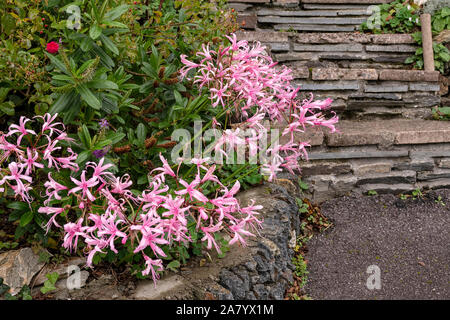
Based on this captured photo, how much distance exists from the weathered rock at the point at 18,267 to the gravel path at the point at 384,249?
149cm

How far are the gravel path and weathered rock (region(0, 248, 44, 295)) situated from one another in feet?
4.90

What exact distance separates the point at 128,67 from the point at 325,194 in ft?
6.10

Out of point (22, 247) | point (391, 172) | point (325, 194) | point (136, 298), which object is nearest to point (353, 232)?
point (325, 194)

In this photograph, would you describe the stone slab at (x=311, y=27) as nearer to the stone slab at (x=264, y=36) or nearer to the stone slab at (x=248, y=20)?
the stone slab at (x=248, y=20)

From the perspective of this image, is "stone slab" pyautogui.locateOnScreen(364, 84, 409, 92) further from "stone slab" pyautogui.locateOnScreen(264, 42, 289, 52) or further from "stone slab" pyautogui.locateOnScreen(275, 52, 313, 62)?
"stone slab" pyautogui.locateOnScreen(264, 42, 289, 52)

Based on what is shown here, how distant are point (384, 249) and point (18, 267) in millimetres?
2176

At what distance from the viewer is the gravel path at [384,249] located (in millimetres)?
2371

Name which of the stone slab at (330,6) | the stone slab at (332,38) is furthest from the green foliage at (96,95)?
the stone slab at (330,6)

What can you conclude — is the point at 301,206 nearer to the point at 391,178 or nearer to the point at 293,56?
the point at 391,178

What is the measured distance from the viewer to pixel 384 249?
2.68 metres

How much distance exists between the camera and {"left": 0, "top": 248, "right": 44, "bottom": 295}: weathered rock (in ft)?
5.09

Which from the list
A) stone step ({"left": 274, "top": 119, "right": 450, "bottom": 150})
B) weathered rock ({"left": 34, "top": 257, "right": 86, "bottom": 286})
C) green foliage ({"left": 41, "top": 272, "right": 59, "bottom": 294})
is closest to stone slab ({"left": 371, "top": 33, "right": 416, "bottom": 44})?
stone step ({"left": 274, "top": 119, "right": 450, "bottom": 150})

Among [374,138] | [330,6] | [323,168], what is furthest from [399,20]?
[323,168]

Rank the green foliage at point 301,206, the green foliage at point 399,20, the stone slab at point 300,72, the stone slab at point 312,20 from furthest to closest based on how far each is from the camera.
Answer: the green foliage at point 399,20
the stone slab at point 312,20
the stone slab at point 300,72
the green foliage at point 301,206
